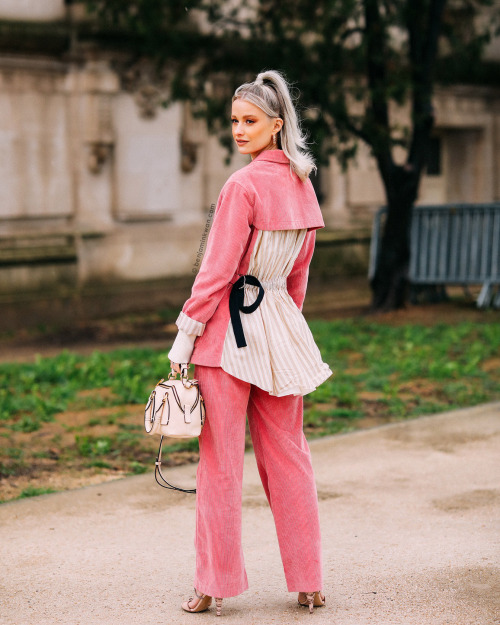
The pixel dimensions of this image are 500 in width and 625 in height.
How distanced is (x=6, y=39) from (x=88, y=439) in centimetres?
785

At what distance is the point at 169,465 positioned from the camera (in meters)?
6.33

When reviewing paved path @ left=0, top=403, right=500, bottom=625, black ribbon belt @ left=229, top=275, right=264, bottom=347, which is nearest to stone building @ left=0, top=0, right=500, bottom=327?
paved path @ left=0, top=403, right=500, bottom=625

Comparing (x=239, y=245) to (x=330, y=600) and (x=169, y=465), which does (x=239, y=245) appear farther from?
(x=169, y=465)

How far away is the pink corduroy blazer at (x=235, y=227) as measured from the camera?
3.69 metres

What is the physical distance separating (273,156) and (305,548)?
1410 millimetres

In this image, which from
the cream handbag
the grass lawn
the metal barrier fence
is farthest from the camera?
the metal barrier fence

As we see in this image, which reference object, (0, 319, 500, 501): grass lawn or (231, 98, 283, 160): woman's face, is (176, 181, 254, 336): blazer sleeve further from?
(0, 319, 500, 501): grass lawn

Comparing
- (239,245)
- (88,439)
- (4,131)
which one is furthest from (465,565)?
(4,131)

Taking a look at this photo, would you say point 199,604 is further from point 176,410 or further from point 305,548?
point 176,410

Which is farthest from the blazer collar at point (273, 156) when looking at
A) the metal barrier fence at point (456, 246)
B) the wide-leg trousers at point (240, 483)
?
the metal barrier fence at point (456, 246)

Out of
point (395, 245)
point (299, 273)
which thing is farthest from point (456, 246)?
point (299, 273)

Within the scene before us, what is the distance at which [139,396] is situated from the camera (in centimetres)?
826

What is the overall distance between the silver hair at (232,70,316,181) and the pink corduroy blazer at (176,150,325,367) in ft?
0.15

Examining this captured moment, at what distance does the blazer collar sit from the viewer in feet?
12.5
